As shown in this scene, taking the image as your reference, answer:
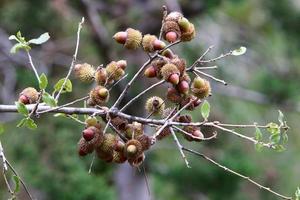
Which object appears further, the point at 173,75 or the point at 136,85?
the point at 136,85

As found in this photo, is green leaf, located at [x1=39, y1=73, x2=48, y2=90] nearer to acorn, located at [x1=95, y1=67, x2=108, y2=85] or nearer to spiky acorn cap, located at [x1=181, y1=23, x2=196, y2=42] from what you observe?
acorn, located at [x1=95, y1=67, x2=108, y2=85]

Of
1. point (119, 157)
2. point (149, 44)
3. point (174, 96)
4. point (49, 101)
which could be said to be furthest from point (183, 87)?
point (49, 101)

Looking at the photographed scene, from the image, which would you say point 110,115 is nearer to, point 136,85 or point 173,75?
point 173,75

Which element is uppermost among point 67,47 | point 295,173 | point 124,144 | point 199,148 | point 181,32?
point 181,32

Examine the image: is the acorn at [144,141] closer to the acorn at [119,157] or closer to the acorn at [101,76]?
the acorn at [119,157]

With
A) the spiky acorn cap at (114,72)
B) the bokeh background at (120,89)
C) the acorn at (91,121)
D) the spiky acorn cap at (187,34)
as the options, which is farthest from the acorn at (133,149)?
the bokeh background at (120,89)

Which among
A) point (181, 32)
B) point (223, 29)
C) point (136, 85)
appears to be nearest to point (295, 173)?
point (223, 29)

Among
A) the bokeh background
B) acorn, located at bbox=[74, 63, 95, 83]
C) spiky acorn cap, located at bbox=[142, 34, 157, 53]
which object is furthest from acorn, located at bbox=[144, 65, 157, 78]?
the bokeh background
